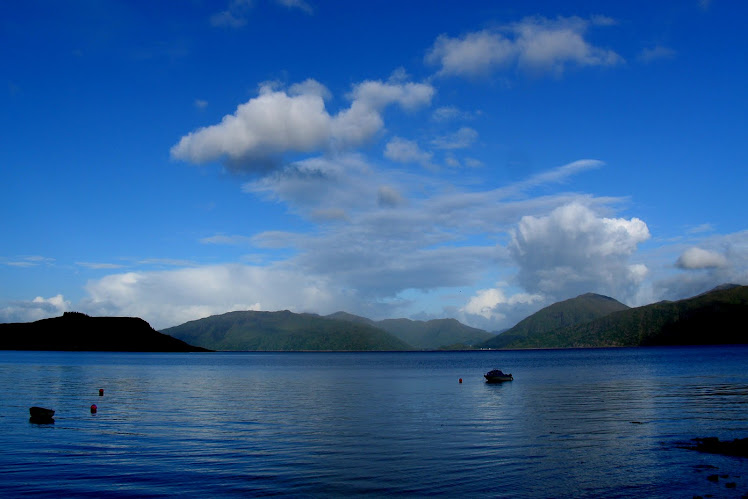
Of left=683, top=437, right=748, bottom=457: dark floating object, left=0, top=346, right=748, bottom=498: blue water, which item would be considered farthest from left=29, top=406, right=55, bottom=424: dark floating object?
left=683, top=437, right=748, bottom=457: dark floating object

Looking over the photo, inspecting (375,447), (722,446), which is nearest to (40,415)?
(375,447)

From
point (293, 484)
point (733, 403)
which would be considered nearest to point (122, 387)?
point (293, 484)

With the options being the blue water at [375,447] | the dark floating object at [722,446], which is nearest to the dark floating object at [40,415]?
the blue water at [375,447]

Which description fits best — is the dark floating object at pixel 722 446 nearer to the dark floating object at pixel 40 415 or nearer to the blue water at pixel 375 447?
the blue water at pixel 375 447

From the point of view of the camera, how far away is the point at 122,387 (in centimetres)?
9788

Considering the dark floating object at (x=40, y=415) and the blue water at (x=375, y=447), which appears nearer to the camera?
the blue water at (x=375, y=447)

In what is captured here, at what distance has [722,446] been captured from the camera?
3834 centimetres

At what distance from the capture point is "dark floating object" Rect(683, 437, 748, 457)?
3691 cm

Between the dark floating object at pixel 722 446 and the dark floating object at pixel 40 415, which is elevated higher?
the dark floating object at pixel 40 415

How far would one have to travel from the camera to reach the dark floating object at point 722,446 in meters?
36.9

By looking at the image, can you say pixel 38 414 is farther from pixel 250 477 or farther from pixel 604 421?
pixel 604 421

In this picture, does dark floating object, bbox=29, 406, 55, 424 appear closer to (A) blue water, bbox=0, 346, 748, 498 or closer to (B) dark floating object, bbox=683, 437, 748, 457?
(A) blue water, bbox=0, 346, 748, 498

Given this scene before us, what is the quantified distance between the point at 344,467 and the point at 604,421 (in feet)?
98.2

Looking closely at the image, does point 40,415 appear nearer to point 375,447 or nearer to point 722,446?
point 375,447
